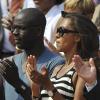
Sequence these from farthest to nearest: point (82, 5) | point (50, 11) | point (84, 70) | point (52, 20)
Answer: point (50, 11) → point (52, 20) → point (82, 5) → point (84, 70)

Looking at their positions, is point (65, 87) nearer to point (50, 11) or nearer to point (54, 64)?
point (54, 64)

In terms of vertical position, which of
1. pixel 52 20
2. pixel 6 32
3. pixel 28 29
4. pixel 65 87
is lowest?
pixel 6 32

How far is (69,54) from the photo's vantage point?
521cm

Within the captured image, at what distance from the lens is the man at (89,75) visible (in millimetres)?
4426

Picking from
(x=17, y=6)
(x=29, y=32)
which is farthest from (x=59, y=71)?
(x=17, y=6)

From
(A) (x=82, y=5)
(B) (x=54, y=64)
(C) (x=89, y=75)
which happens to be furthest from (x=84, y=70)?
(A) (x=82, y=5)

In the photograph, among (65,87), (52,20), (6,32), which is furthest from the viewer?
(6,32)

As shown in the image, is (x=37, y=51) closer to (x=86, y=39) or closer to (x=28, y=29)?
(x=28, y=29)

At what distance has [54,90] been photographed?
469cm

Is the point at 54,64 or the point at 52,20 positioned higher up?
the point at 54,64

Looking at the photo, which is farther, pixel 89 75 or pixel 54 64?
pixel 54 64

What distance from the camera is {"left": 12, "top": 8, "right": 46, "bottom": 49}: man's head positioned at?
5445mm

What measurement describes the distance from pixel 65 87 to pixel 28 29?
85 centimetres

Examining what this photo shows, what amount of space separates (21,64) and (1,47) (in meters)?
2.53
